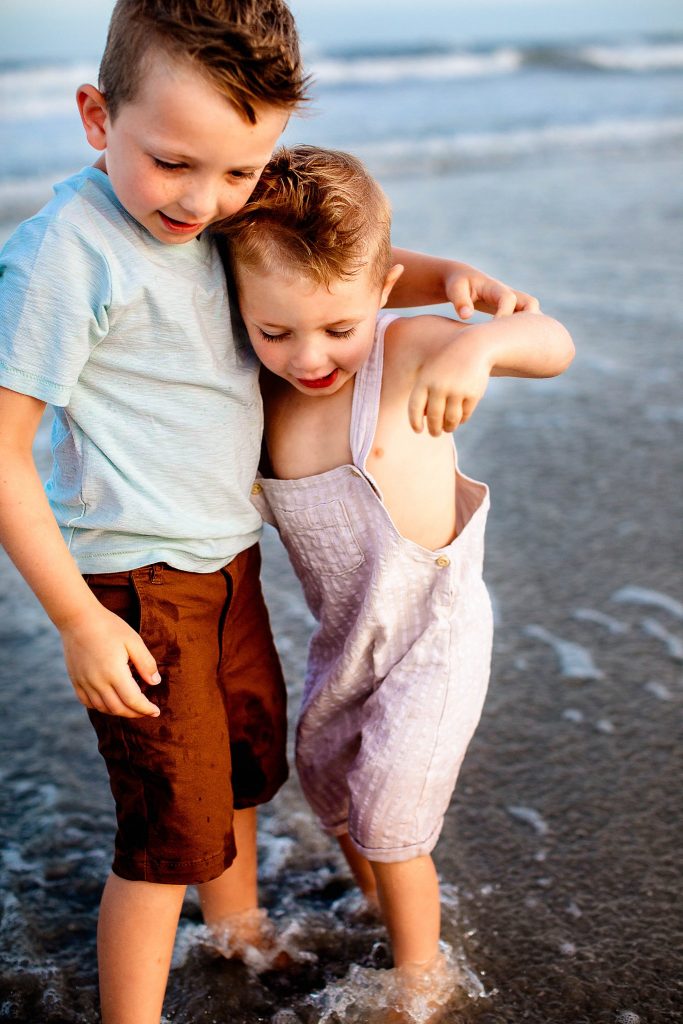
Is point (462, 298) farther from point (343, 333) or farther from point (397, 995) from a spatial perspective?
point (397, 995)

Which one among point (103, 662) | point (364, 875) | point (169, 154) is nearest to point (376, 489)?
point (103, 662)

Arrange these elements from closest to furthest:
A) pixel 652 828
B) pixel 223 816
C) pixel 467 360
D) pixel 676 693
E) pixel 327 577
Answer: pixel 467 360, pixel 223 816, pixel 327 577, pixel 652 828, pixel 676 693

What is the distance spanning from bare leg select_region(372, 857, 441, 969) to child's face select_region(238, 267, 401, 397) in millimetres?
883

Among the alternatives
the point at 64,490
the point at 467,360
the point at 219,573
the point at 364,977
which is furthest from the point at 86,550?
the point at 364,977

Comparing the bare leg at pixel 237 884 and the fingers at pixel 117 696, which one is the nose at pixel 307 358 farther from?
the bare leg at pixel 237 884

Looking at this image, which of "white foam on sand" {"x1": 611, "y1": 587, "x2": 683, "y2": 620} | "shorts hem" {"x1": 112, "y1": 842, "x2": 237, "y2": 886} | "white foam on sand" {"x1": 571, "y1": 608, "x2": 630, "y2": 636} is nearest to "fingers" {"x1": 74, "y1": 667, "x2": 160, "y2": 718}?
"shorts hem" {"x1": 112, "y1": 842, "x2": 237, "y2": 886}

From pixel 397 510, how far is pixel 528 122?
10.8 meters

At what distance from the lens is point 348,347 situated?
1808mm

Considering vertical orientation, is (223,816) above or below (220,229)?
below

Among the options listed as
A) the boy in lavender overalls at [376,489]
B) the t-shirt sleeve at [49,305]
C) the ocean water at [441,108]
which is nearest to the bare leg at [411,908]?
the boy in lavender overalls at [376,489]

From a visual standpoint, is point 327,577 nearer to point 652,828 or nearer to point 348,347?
point 348,347

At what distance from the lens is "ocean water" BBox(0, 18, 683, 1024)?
79.7 inches

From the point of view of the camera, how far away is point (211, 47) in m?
1.49

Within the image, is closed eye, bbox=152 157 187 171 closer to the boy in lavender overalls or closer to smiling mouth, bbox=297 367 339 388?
the boy in lavender overalls
